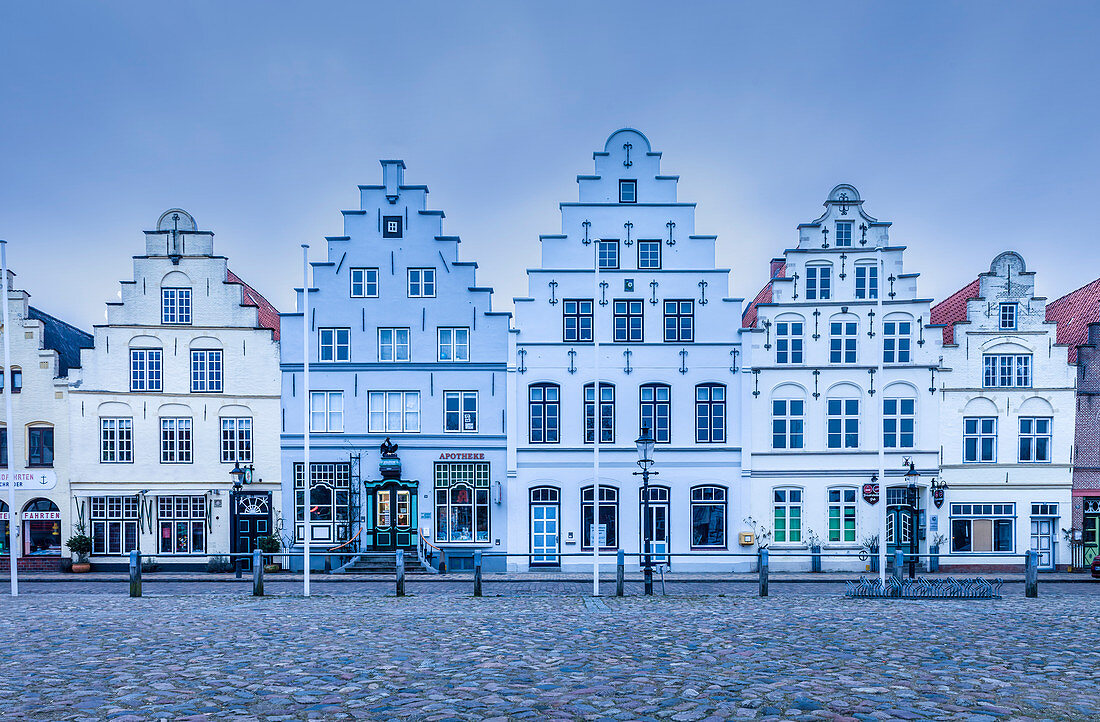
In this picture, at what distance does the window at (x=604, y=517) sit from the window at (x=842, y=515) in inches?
321

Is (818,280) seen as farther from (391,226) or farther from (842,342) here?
Result: (391,226)

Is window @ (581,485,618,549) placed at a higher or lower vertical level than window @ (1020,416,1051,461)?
lower

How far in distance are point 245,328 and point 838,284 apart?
Answer: 22909 millimetres

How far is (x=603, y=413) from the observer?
30656mm

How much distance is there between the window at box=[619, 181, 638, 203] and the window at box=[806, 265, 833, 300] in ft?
23.5

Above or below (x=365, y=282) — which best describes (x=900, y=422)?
below

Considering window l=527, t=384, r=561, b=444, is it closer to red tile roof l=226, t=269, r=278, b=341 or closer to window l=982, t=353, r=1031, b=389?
red tile roof l=226, t=269, r=278, b=341

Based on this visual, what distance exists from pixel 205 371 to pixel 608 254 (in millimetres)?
16299

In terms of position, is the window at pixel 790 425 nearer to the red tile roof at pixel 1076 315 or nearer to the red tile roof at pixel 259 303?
the red tile roof at pixel 1076 315

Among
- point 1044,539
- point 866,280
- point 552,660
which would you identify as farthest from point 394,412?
point 1044,539

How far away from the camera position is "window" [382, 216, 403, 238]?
102 feet

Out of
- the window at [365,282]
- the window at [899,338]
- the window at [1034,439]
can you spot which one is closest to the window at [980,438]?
the window at [1034,439]

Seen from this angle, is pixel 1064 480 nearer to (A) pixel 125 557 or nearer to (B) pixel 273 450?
(B) pixel 273 450

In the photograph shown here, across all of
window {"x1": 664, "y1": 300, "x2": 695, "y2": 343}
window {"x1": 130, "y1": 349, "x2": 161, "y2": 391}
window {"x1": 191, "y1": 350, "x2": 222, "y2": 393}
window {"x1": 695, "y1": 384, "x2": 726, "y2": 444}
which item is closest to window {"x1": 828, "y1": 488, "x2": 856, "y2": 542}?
window {"x1": 695, "y1": 384, "x2": 726, "y2": 444}
